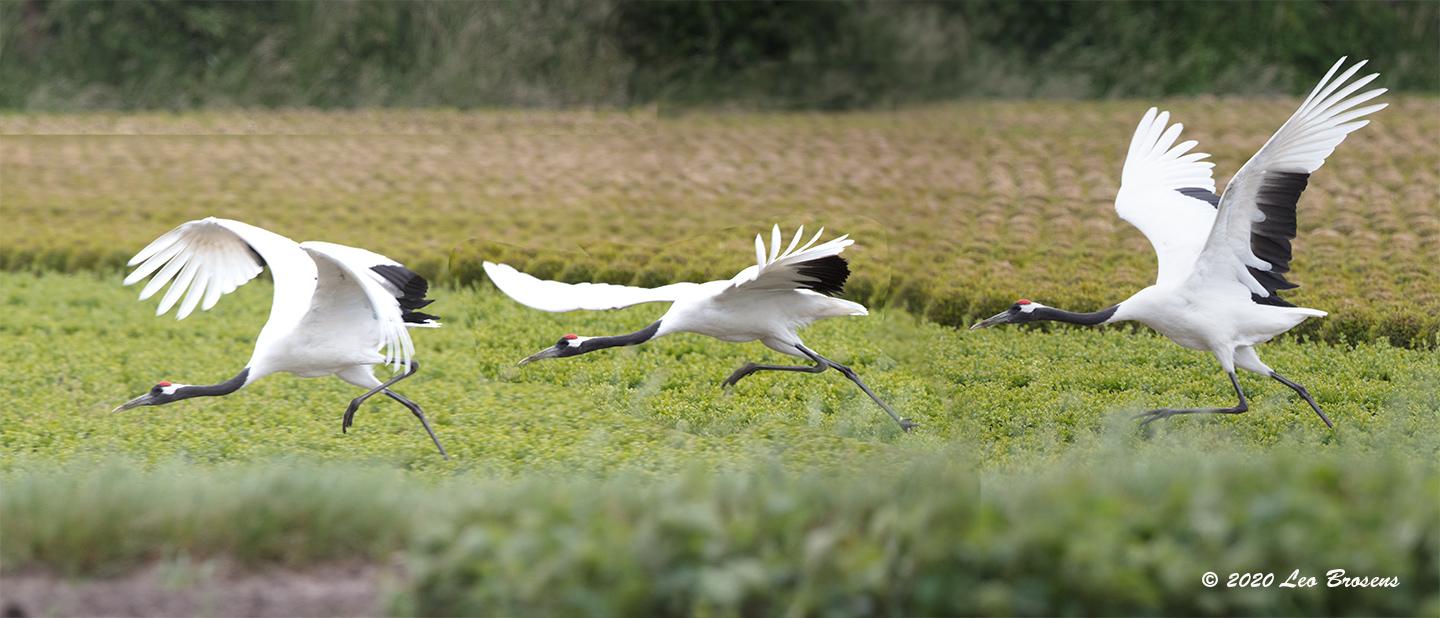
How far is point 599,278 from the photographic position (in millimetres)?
10383

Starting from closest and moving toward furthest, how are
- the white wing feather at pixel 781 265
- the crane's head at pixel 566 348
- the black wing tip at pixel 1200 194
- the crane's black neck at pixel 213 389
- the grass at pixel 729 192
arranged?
the white wing feather at pixel 781 265 → the crane's head at pixel 566 348 → the crane's black neck at pixel 213 389 → the black wing tip at pixel 1200 194 → the grass at pixel 729 192

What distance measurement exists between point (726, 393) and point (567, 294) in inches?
61.7

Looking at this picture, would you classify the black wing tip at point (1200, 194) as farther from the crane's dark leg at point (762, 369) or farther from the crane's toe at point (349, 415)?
the crane's toe at point (349, 415)

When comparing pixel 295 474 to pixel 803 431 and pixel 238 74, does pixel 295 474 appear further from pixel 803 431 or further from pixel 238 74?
pixel 238 74

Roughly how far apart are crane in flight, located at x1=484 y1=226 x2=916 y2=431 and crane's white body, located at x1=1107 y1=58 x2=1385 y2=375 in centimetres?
135

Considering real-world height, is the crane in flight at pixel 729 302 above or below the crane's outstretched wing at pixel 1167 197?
below

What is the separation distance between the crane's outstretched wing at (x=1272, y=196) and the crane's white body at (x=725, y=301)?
1.61 meters

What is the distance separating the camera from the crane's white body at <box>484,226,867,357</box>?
645 centimetres

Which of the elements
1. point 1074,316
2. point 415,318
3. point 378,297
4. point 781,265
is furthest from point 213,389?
point 1074,316

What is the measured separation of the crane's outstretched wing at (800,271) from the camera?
589cm

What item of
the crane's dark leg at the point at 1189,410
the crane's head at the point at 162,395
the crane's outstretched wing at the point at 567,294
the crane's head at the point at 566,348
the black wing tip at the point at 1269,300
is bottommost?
the crane's head at the point at 162,395

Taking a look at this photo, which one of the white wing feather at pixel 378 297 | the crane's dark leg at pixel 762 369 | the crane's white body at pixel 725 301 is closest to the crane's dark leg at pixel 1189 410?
the crane's white body at pixel 725 301

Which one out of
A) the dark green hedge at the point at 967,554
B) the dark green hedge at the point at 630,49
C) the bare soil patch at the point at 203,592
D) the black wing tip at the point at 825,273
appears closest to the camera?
the dark green hedge at the point at 967,554

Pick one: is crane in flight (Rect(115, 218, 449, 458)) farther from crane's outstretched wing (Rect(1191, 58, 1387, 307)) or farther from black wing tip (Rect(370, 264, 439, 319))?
crane's outstretched wing (Rect(1191, 58, 1387, 307))
